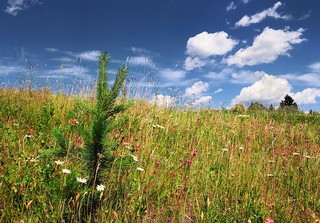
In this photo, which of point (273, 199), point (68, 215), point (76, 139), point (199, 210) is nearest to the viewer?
point (68, 215)

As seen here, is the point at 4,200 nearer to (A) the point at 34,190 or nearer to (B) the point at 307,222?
(A) the point at 34,190

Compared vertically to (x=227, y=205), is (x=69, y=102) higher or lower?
higher

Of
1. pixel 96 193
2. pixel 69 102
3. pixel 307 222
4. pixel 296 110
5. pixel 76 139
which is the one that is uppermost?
pixel 296 110

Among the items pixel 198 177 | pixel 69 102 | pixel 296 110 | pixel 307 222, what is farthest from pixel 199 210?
pixel 296 110

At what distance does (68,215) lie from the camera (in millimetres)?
2248

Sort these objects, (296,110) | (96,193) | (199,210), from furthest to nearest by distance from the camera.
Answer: (296,110)
(199,210)
(96,193)

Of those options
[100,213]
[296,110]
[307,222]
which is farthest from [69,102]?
[296,110]

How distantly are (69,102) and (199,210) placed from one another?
4.19 metres

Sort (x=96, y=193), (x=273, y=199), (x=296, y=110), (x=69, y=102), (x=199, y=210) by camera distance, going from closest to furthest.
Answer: (x=96, y=193)
(x=199, y=210)
(x=273, y=199)
(x=69, y=102)
(x=296, y=110)

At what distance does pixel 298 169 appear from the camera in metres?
4.03

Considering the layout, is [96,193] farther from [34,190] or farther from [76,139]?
[76,139]

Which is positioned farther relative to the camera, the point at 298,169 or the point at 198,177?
the point at 298,169

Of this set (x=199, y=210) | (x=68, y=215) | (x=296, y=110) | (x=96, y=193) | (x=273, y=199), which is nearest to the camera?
(x=68, y=215)

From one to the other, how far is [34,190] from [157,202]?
109 centimetres
